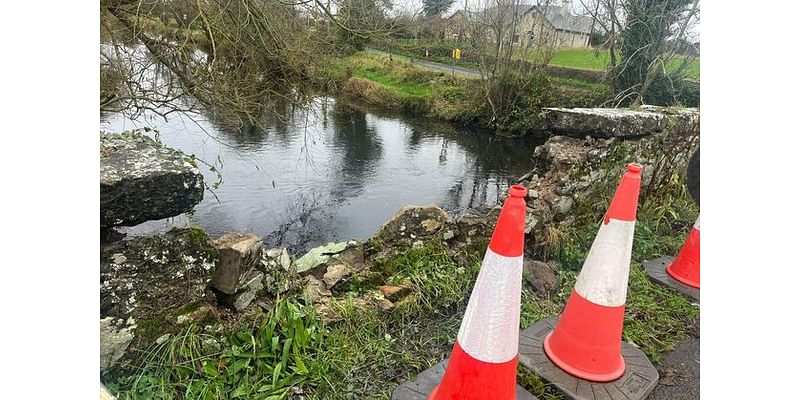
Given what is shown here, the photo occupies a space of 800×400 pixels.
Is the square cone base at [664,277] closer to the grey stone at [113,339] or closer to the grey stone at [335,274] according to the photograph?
the grey stone at [335,274]

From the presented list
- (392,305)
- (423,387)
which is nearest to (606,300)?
(423,387)

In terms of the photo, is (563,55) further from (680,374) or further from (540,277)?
(680,374)

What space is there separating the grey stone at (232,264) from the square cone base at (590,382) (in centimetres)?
157

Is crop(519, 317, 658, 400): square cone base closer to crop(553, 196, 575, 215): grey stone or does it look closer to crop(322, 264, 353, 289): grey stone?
crop(322, 264, 353, 289): grey stone

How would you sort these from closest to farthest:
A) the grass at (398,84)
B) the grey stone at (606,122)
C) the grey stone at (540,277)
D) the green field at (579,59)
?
the grey stone at (540,277)
the grey stone at (606,122)
the green field at (579,59)
the grass at (398,84)

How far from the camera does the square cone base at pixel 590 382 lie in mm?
2295

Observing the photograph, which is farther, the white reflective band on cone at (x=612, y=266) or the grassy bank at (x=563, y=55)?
the grassy bank at (x=563, y=55)

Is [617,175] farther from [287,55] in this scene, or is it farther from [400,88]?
[400,88]

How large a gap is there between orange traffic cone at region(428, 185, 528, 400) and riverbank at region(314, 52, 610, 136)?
35.9ft

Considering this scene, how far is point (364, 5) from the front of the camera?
4824mm

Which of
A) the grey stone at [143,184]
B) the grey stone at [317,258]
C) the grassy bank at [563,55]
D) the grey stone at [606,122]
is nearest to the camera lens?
the grey stone at [143,184]

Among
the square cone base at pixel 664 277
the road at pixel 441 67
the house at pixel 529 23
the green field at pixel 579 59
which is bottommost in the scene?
the square cone base at pixel 664 277

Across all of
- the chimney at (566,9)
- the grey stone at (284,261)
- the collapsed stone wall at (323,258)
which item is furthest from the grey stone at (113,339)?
the chimney at (566,9)

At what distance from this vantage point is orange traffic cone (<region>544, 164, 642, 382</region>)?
7.83 feet
